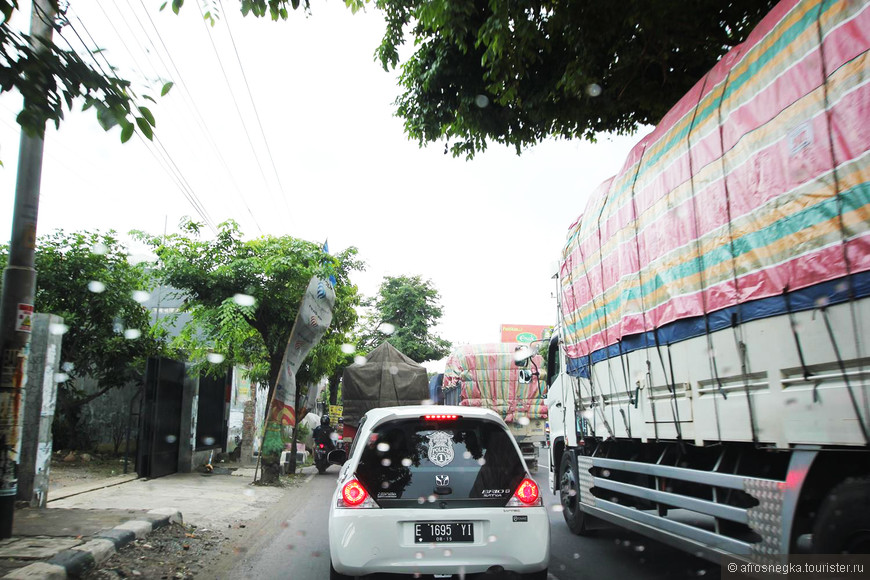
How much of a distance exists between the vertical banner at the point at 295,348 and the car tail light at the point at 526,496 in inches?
324

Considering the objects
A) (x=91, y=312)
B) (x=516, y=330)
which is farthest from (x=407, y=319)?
(x=91, y=312)

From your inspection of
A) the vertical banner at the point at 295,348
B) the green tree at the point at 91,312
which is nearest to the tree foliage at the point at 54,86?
the vertical banner at the point at 295,348

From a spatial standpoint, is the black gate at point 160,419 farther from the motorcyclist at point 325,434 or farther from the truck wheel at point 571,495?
the truck wheel at point 571,495

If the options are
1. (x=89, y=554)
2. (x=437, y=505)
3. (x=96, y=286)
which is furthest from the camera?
(x=96, y=286)

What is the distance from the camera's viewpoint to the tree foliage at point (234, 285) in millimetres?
13023

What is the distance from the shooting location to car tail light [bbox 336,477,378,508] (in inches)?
174

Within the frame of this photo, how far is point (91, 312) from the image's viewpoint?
14617 millimetres

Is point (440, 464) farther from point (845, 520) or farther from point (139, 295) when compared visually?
point (139, 295)

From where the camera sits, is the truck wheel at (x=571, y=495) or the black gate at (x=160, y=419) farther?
→ the black gate at (x=160, y=419)

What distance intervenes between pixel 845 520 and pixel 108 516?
729cm

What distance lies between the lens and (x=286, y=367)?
12727 mm

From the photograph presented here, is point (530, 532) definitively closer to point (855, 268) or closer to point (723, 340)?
point (723, 340)

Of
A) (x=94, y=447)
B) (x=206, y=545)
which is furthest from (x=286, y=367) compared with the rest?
(x=94, y=447)

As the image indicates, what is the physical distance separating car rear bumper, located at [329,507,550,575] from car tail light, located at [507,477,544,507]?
0.23ft
